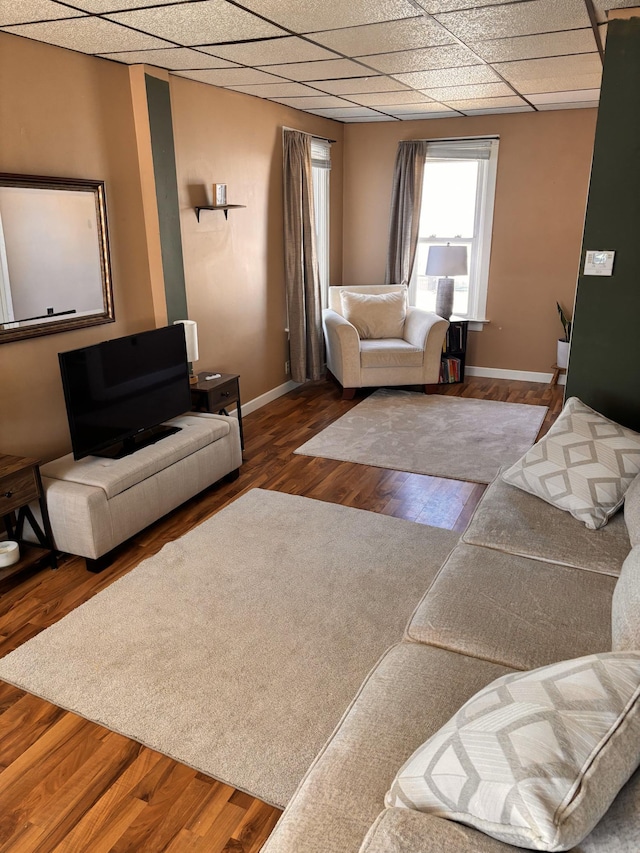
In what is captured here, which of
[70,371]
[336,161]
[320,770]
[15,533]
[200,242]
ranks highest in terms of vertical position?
[336,161]

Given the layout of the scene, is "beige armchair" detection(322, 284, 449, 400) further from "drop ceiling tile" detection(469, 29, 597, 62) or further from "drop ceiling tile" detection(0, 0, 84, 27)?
"drop ceiling tile" detection(0, 0, 84, 27)

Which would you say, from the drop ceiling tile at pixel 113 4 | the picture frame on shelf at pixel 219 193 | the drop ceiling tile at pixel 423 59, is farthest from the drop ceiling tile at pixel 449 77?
the drop ceiling tile at pixel 113 4

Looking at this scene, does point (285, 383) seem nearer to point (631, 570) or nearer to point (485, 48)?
point (485, 48)

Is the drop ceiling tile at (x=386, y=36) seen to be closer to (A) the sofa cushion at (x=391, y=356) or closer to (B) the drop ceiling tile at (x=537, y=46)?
(B) the drop ceiling tile at (x=537, y=46)

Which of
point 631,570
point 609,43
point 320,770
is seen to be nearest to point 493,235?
point 609,43

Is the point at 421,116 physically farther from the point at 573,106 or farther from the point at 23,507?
the point at 23,507

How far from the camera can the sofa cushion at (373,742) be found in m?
1.23

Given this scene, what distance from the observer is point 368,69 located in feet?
12.1

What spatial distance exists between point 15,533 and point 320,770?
2.23 meters

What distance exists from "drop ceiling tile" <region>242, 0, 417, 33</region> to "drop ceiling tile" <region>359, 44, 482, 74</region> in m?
0.63

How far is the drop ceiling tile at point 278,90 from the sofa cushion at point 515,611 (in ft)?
11.2

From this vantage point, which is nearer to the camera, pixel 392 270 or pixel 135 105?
pixel 135 105

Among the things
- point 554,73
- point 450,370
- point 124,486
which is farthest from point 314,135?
point 124,486

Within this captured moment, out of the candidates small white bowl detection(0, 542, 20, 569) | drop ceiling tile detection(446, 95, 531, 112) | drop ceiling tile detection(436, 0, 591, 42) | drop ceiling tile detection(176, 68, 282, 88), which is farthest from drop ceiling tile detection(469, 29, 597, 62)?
small white bowl detection(0, 542, 20, 569)
